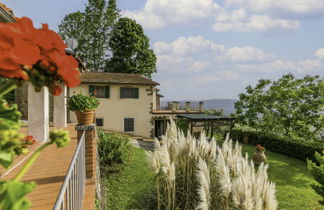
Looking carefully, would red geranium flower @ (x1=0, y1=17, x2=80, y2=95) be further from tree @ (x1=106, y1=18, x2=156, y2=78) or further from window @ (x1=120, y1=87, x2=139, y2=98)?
tree @ (x1=106, y1=18, x2=156, y2=78)

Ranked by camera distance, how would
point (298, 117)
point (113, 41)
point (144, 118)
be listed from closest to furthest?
point (298, 117)
point (144, 118)
point (113, 41)

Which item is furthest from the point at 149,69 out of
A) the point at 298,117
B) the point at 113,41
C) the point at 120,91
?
the point at 298,117

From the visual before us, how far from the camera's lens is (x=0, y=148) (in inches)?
28.5

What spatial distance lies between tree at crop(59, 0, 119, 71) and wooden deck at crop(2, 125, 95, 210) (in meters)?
25.1

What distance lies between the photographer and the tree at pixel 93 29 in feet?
A: 96.0

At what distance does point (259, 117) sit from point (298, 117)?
365 centimetres

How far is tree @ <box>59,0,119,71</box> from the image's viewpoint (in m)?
29.3

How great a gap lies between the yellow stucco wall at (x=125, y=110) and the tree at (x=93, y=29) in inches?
364

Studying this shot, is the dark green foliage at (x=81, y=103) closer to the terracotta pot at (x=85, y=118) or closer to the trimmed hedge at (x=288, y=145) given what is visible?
the terracotta pot at (x=85, y=118)

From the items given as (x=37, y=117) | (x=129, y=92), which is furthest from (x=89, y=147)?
(x=129, y=92)

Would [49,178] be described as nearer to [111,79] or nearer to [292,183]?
[292,183]

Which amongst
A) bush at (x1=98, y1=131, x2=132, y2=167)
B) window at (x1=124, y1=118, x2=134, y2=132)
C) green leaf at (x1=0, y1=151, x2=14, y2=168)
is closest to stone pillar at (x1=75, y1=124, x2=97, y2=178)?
green leaf at (x1=0, y1=151, x2=14, y2=168)

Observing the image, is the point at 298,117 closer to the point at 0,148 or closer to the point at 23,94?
the point at 23,94

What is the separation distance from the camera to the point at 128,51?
30.2m
